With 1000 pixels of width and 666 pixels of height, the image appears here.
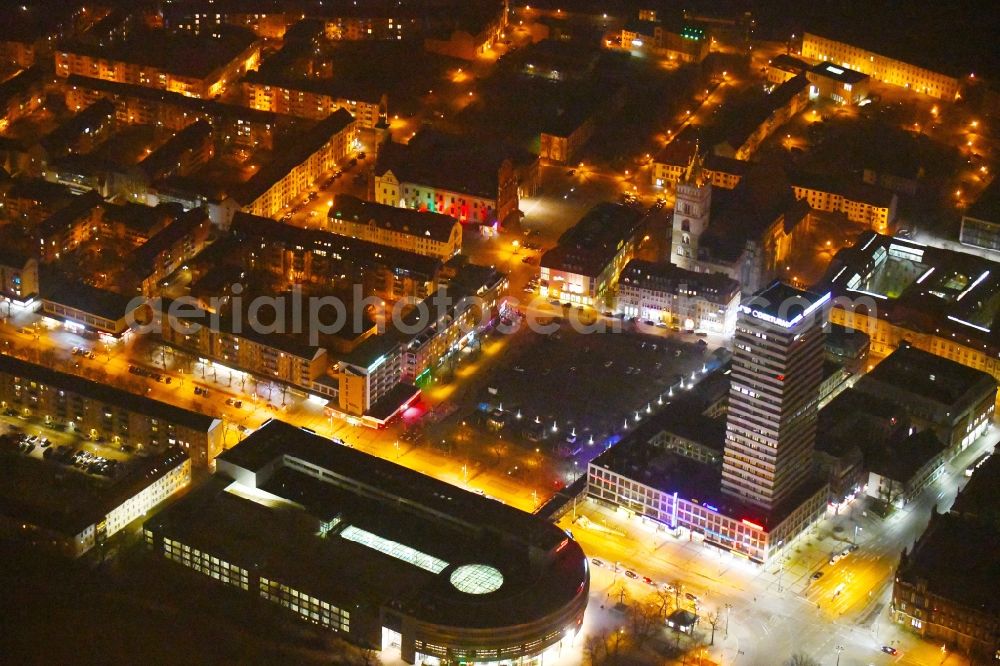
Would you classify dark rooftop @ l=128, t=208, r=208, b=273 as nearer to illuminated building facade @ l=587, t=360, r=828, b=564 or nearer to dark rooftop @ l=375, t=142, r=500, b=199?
dark rooftop @ l=375, t=142, r=500, b=199

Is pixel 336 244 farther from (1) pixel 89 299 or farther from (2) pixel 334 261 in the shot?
(1) pixel 89 299

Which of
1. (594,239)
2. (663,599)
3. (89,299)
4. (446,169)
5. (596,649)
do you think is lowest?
(596,649)

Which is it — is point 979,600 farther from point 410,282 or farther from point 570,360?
point 410,282

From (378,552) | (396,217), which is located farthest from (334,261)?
(378,552)

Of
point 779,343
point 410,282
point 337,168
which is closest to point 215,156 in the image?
point 337,168

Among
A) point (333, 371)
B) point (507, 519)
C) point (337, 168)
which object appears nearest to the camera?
point (507, 519)

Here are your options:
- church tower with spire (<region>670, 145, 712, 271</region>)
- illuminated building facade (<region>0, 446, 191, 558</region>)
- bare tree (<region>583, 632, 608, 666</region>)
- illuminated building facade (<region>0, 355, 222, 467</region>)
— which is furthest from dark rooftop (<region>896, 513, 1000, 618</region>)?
illuminated building facade (<region>0, 446, 191, 558</region>)

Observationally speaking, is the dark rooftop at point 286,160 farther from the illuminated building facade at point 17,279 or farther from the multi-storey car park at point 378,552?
the multi-storey car park at point 378,552
